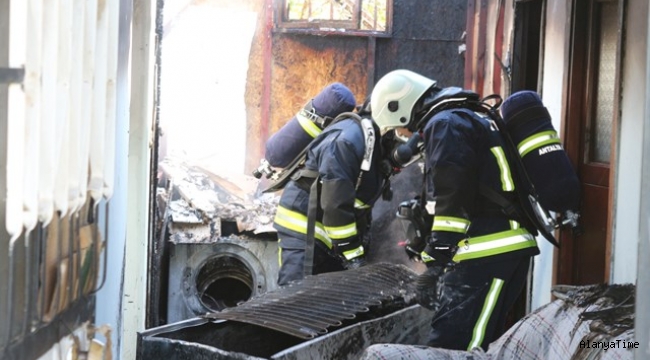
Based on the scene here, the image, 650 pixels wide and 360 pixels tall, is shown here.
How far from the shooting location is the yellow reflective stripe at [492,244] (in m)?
4.64

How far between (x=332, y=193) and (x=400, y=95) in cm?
81

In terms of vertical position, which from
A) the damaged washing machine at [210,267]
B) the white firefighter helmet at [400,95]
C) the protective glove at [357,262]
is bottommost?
the damaged washing machine at [210,267]

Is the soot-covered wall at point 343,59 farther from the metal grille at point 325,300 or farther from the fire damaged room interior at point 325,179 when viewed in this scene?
the metal grille at point 325,300

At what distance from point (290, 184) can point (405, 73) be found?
4.45 ft

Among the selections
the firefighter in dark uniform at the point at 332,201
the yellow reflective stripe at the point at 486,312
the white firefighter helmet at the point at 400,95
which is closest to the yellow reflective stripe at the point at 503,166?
the yellow reflective stripe at the point at 486,312

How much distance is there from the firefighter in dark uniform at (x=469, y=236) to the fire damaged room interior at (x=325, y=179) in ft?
0.04

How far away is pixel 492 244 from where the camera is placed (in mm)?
4648

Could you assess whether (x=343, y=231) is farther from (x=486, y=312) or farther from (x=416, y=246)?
(x=486, y=312)

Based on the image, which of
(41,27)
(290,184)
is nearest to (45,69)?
(41,27)

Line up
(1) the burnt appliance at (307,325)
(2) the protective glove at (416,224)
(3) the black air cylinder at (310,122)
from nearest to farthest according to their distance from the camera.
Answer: (1) the burnt appliance at (307,325) < (2) the protective glove at (416,224) < (3) the black air cylinder at (310,122)

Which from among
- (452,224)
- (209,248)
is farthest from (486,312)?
(209,248)

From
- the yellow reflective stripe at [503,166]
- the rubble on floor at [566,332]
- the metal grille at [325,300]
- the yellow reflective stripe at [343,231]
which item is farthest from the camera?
the yellow reflective stripe at [343,231]

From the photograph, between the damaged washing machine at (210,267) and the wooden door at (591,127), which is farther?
the damaged washing machine at (210,267)

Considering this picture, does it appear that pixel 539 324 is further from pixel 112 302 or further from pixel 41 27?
pixel 41 27
